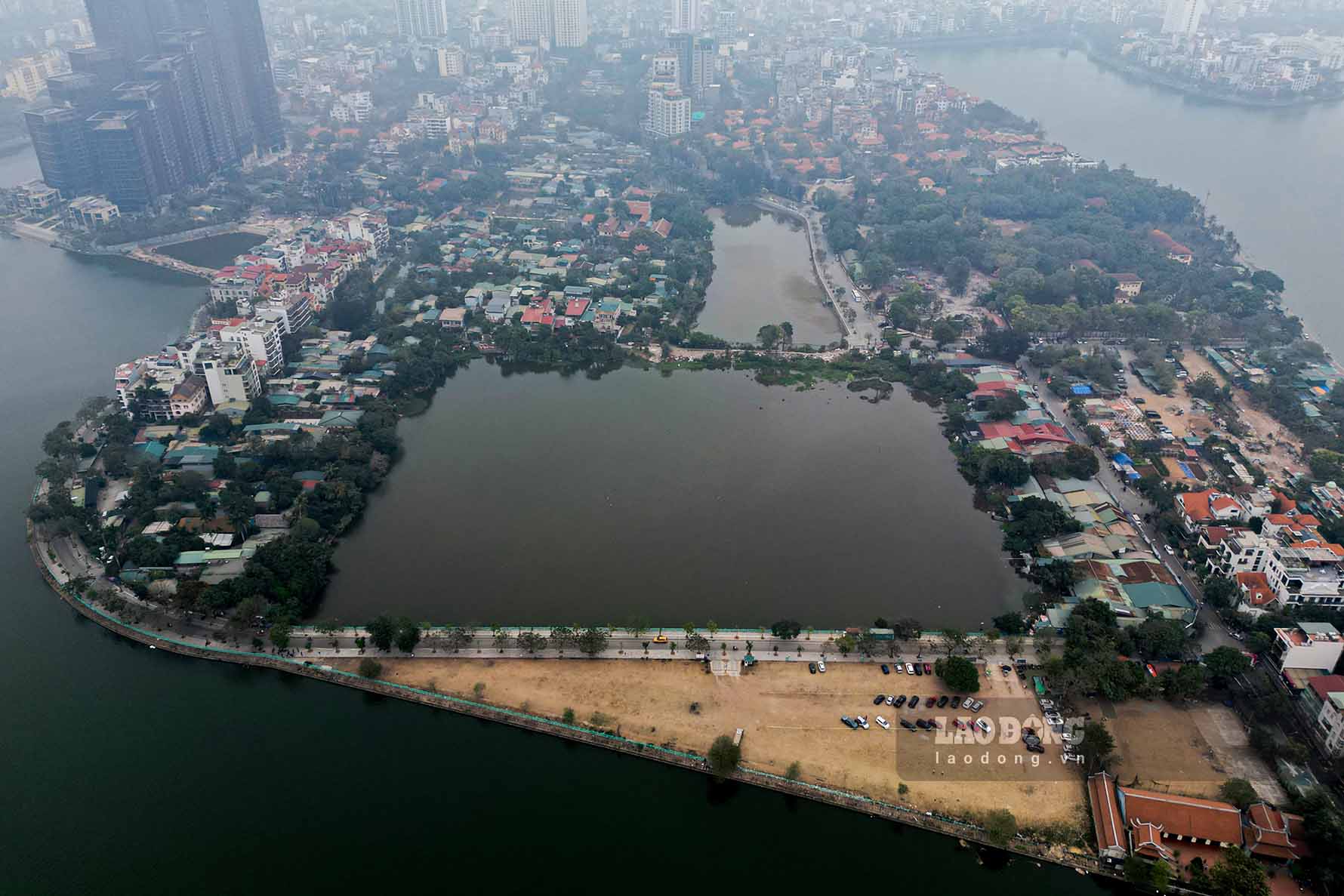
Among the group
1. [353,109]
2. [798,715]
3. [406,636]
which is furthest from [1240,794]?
[353,109]

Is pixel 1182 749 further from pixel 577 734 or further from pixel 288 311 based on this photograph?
pixel 288 311

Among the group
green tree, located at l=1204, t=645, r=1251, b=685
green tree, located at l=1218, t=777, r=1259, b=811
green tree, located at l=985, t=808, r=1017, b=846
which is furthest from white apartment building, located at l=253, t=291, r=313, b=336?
green tree, located at l=1218, t=777, r=1259, b=811

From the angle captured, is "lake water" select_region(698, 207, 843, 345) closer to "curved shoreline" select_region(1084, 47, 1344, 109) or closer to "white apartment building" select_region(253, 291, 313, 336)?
"white apartment building" select_region(253, 291, 313, 336)

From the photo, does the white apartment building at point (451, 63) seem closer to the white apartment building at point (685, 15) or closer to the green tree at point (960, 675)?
the white apartment building at point (685, 15)

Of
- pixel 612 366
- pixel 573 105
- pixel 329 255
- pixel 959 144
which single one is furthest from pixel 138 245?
pixel 959 144

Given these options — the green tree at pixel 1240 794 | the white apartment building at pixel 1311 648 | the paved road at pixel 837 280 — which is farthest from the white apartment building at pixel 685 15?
the green tree at pixel 1240 794
